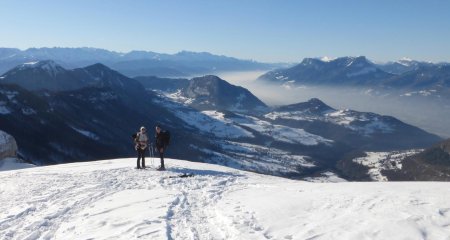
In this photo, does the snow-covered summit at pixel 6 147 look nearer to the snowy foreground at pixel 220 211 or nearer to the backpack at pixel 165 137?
the backpack at pixel 165 137

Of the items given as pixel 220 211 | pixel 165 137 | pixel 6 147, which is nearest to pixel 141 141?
pixel 165 137

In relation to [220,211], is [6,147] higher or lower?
lower

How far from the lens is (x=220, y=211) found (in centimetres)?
2158

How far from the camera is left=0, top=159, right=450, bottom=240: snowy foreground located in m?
18.0

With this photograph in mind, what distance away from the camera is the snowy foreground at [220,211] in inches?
707

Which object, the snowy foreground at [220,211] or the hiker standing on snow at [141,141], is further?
the hiker standing on snow at [141,141]

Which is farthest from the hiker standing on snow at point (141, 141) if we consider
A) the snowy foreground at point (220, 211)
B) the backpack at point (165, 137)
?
the snowy foreground at point (220, 211)

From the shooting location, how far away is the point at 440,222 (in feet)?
59.5

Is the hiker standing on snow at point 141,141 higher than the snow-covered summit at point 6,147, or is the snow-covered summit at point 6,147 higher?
the hiker standing on snow at point 141,141

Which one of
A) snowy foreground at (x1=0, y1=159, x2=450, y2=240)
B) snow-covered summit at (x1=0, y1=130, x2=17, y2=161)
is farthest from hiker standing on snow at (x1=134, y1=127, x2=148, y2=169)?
snow-covered summit at (x1=0, y1=130, x2=17, y2=161)

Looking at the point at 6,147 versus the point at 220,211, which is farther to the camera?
the point at 6,147

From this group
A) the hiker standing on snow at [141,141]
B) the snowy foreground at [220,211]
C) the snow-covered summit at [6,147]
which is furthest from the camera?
the snow-covered summit at [6,147]

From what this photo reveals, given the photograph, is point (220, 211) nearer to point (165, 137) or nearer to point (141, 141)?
point (165, 137)

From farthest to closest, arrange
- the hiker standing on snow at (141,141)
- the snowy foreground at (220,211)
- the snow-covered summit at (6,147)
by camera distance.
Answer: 1. the snow-covered summit at (6,147)
2. the hiker standing on snow at (141,141)
3. the snowy foreground at (220,211)
